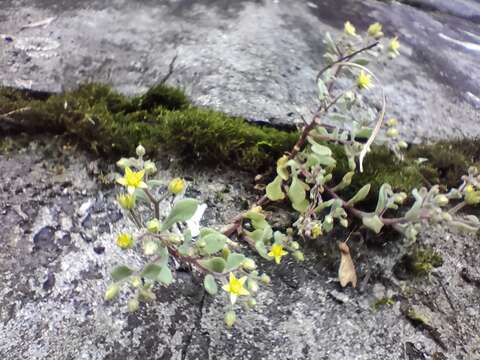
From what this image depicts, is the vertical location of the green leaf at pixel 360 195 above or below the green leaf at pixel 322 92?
below

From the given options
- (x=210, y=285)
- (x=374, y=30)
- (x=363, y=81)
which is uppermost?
(x=374, y=30)

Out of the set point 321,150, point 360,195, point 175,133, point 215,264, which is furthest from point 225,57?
point 215,264

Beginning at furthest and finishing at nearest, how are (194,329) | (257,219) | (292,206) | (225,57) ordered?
(225,57) < (292,206) < (257,219) < (194,329)

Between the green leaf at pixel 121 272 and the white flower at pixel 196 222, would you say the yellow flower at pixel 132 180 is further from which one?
the white flower at pixel 196 222

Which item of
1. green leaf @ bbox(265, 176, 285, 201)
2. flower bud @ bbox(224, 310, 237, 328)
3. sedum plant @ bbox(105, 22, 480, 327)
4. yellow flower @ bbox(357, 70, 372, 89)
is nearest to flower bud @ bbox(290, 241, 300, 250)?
sedum plant @ bbox(105, 22, 480, 327)

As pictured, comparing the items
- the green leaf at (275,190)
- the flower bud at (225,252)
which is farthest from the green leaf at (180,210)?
the green leaf at (275,190)

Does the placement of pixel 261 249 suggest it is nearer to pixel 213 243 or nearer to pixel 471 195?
pixel 213 243

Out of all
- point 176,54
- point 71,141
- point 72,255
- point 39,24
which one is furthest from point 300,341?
point 39,24
